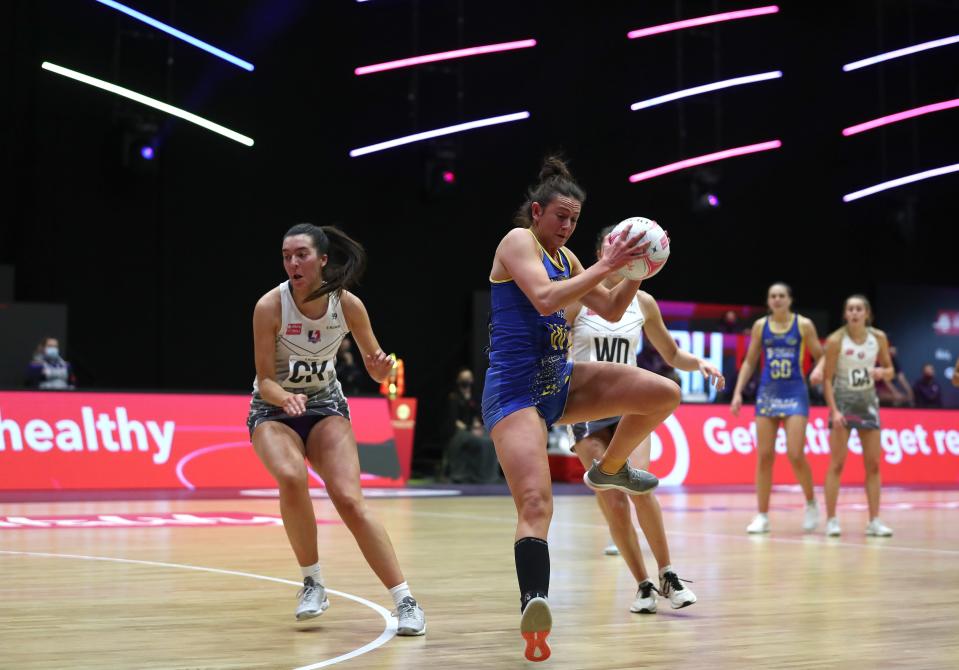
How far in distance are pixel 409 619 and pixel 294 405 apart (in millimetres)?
977

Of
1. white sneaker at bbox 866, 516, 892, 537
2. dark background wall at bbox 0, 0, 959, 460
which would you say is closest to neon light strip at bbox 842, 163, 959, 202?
dark background wall at bbox 0, 0, 959, 460

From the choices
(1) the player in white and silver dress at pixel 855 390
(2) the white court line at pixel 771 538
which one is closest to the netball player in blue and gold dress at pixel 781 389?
(1) the player in white and silver dress at pixel 855 390

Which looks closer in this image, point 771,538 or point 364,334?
point 364,334

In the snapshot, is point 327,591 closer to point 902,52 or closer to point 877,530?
point 877,530

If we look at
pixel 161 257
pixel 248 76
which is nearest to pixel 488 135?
pixel 248 76

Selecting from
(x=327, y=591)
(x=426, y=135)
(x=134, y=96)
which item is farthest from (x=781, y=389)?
(x=134, y=96)

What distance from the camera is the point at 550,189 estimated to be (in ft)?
14.9

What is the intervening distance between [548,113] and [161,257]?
21.6 feet

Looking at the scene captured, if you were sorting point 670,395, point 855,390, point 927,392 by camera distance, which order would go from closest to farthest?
point 670,395
point 855,390
point 927,392

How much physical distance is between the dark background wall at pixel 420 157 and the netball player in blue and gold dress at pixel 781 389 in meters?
8.47

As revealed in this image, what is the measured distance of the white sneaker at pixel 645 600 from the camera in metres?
5.43

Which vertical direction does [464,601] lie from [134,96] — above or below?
below

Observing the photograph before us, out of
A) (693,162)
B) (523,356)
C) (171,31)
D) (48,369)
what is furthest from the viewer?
(693,162)

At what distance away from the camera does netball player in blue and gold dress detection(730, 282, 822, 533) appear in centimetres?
962
